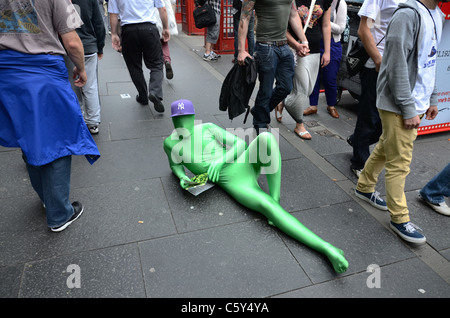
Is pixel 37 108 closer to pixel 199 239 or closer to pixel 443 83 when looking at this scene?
pixel 199 239

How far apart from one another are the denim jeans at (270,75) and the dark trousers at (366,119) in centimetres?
88

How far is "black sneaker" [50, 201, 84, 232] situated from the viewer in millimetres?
2805

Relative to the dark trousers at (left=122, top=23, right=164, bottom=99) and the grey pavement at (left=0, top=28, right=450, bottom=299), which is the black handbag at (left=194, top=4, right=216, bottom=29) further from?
the grey pavement at (left=0, top=28, right=450, bottom=299)

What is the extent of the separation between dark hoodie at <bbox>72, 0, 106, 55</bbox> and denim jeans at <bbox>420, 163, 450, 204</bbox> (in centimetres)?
412

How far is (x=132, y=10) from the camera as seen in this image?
4906 mm

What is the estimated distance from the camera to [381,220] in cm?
308

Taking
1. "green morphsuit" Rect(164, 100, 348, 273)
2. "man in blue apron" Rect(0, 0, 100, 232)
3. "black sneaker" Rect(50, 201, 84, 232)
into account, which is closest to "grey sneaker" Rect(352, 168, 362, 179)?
"green morphsuit" Rect(164, 100, 348, 273)

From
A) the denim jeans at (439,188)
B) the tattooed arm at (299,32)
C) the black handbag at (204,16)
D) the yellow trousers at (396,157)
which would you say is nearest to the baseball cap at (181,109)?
the yellow trousers at (396,157)

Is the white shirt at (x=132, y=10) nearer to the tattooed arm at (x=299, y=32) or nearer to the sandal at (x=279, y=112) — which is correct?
the tattooed arm at (x=299, y=32)

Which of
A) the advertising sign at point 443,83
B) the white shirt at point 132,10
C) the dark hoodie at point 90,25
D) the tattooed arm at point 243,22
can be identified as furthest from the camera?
the white shirt at point 132,10

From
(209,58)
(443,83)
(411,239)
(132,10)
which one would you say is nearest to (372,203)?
(411,239)

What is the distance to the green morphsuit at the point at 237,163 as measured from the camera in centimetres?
276
